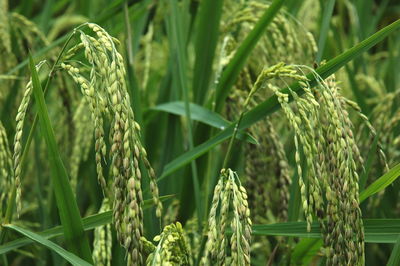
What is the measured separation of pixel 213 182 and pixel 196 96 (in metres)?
0.27

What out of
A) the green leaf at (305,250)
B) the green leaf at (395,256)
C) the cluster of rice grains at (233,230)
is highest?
the cluster of rice grains at (233,230)

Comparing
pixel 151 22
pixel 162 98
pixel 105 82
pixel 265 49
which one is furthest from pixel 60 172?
pixel 151 22

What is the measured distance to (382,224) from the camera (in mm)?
1522

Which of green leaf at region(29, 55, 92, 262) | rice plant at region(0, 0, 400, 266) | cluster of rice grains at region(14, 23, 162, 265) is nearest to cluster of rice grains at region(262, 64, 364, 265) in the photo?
rice plant at region(0, 0, 400, 266)

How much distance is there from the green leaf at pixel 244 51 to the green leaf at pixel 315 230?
18.6 inches

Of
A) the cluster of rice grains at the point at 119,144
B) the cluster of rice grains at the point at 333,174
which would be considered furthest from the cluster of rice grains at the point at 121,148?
the cluster of rice grains at the point at 333,174

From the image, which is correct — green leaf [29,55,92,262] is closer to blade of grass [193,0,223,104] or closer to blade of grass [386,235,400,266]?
blade of grass [386,235,400,266]

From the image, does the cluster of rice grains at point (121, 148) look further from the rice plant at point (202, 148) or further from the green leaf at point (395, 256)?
the green leaf at point (395, 256)

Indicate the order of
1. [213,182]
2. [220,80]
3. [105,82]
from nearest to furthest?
1. [105,82]
2. [220,80]
3. [213,182]

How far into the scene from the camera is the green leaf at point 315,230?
4.99ft

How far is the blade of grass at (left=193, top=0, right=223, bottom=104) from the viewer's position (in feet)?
6.64

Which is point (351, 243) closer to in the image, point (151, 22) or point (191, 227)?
point (191, 227)

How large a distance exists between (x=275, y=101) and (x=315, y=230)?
11.7 inches

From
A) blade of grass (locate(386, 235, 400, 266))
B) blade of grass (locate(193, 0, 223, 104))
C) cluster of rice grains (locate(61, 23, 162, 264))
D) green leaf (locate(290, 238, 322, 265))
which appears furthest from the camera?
A: blade of grass (locate(193, 0, 223, 104))
